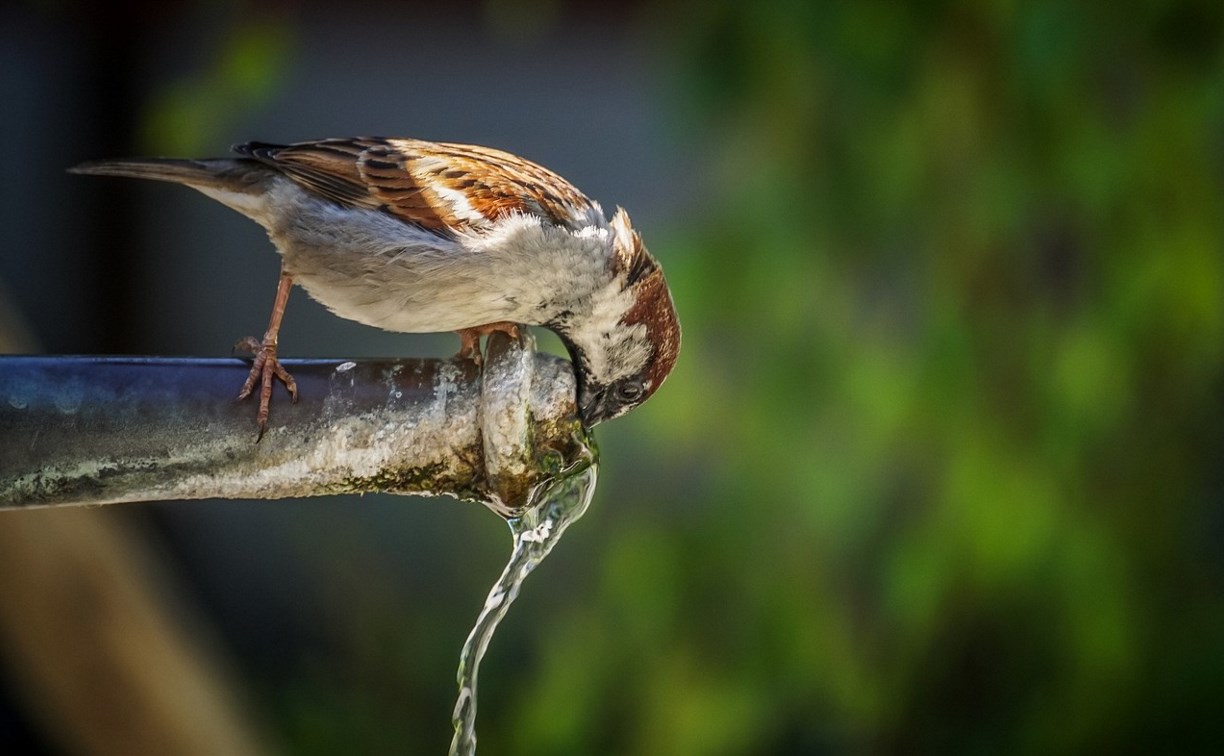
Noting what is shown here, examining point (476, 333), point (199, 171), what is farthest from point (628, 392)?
point (199, 171)

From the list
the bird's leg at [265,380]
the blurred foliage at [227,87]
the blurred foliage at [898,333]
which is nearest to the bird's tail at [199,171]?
the blurred foliage at [227,87]

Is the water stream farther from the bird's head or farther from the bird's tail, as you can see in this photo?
the bird's tail

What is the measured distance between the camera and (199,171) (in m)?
1.75

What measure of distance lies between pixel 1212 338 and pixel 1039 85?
54cm

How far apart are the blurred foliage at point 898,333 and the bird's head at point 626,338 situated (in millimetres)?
740

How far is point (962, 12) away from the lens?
89.5 inches

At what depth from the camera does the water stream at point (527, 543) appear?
1.29m

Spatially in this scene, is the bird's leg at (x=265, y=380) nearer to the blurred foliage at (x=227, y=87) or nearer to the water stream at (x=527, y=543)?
the water stream at (x=527, y=543)

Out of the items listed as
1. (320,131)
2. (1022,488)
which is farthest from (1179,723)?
(320,131)

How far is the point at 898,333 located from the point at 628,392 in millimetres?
986

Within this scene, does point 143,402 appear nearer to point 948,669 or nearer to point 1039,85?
point 1039,85

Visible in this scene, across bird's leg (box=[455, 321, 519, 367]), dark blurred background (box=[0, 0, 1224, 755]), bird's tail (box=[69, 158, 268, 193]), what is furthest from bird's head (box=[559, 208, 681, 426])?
dark blurred background (box=[0, 0, 1224, 755])

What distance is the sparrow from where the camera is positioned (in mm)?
→ 1474

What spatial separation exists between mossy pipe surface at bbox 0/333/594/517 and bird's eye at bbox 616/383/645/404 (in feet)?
0.45
